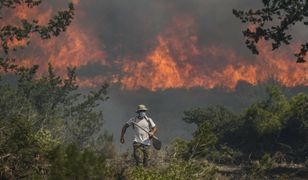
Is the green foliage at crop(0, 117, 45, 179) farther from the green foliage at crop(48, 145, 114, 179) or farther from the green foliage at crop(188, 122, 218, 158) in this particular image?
the green foliage at crop(188, 122, 218, 158)

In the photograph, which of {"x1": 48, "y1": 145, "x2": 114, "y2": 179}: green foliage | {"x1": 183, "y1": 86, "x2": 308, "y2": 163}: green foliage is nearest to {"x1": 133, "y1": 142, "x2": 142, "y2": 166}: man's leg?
{"x1": 48, "y1": 145, "x2": 114, "y2": 179}: green foliage

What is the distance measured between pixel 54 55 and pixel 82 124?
3416 cm

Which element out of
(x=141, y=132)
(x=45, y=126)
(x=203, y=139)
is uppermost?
(x=45, y=126)

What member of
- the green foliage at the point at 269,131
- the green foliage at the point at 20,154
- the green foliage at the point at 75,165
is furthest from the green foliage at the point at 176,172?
the green foliage at the point at 269,131

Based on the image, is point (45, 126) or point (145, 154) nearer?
→ point (145, 154)

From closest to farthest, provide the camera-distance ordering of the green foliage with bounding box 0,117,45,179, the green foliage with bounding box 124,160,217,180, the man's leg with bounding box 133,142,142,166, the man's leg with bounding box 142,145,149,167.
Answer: the green foliage with bounding box 0,117,45,179 → the green foliage with bounding box 124,160,217,180 → the man's leg with bounding box 133,142,142,166 → the man's leg with bounding box 142,145,149,167

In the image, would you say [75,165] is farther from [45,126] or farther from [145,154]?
[45,126]

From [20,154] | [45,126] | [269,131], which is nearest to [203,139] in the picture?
[20,154]

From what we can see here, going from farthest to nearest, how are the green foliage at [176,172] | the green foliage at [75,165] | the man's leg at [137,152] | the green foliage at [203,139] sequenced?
the man's leg at [137,152], the green foliage at [203,139], the green foliage at [176,172], the green foliage at [75,165]

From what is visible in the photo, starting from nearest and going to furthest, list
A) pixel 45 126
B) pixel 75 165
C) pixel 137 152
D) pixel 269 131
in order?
1. pixel 75 165
2. pixel 137 152
3. pixel 269 131
4. pixel 45 126

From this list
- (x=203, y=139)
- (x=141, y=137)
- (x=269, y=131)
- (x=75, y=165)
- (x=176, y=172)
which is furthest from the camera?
(x=269, y=131)

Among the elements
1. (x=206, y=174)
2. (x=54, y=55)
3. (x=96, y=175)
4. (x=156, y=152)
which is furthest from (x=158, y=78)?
(x=96, y=175)

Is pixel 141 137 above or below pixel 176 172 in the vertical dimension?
above

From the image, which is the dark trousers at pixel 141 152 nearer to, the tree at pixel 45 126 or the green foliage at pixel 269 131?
the tree at pixel 45 126
